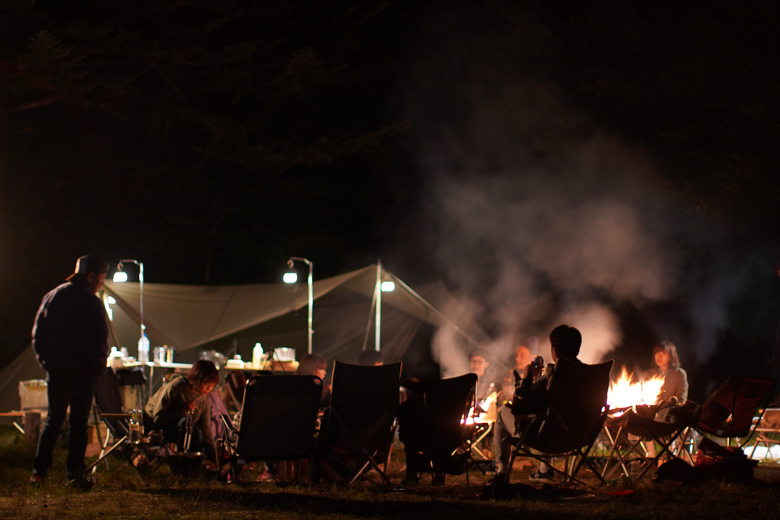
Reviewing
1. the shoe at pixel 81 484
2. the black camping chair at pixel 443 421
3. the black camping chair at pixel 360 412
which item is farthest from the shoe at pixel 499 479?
the shoe at pixel 81 484

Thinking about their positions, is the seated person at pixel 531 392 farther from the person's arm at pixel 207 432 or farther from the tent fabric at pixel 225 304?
the tent fabric at pixel 225 304

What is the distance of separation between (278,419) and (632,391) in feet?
8.44

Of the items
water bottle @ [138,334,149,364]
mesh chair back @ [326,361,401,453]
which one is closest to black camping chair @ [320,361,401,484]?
mesh chair back @ [326,361,401,453]

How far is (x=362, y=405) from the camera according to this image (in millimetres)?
4445

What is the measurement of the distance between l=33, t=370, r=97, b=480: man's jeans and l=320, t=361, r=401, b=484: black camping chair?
1254 mm

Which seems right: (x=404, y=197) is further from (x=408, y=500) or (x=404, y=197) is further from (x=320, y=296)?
(x=408, y=500)

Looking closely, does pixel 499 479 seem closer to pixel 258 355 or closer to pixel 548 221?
pixel 258 355

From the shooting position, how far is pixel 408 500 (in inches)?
156

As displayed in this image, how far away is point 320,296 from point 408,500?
14.8 ft

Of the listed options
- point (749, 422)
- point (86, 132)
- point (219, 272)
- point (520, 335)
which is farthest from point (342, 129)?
point (749, 422)

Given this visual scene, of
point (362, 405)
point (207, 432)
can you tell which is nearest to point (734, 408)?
point (362, 405)

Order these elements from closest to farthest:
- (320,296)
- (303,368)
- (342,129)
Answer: (303,368) → (320,296) → (342,129)

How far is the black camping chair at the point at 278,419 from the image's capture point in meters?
4.21

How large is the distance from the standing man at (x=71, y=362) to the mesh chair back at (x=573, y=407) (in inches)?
91.0
